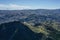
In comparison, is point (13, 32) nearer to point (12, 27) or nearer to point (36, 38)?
point (12, 27)

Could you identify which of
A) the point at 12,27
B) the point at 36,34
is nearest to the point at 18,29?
the point at 12,27

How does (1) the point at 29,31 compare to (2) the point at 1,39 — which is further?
(1) the point at 29,31

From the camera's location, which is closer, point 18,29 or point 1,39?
point 1,39

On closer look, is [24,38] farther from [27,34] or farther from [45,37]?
[45,37]

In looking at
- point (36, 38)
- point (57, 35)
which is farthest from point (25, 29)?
point (57, 35)
